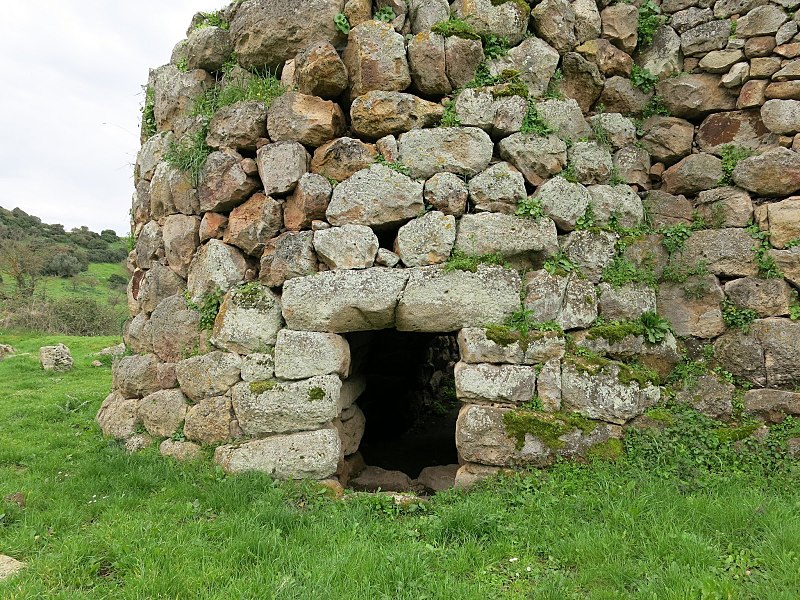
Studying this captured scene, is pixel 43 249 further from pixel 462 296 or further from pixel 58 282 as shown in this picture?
pixel 462 296

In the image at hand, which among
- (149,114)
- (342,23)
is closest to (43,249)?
(149,114)

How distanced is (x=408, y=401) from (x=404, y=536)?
5088mm

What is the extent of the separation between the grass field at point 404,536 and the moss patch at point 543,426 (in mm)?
246

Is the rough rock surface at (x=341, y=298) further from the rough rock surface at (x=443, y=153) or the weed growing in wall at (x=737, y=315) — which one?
the weed growing in wall at (x=737, y=315)

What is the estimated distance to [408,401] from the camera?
8500 mm

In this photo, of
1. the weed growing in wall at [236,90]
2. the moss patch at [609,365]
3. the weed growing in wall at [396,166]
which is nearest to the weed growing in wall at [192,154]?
the weed growing in wall at [236,90]

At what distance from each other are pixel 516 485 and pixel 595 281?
→ 1.91 meters

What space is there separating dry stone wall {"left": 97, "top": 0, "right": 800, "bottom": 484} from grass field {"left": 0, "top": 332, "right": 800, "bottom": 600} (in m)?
0.42

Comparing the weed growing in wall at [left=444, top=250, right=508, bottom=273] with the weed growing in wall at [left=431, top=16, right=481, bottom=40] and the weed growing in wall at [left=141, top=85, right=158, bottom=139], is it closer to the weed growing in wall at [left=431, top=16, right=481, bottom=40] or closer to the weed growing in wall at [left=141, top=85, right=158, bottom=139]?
the weed growing in wall at [left=431, top=16, right=481, bottom=40]

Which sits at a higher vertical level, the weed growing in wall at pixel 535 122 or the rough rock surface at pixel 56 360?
the weed growing in wall at pixel 535 122

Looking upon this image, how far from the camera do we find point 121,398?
5.58 m

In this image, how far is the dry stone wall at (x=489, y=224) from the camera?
171 inches

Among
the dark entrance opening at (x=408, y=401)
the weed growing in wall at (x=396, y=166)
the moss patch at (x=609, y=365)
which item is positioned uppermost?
the weed growing in wall at (x=396, y=166)

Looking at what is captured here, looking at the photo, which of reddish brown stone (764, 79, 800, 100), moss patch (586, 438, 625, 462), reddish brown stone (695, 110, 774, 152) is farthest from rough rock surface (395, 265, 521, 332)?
reddish brown stone (764, 79, 800, 100)
